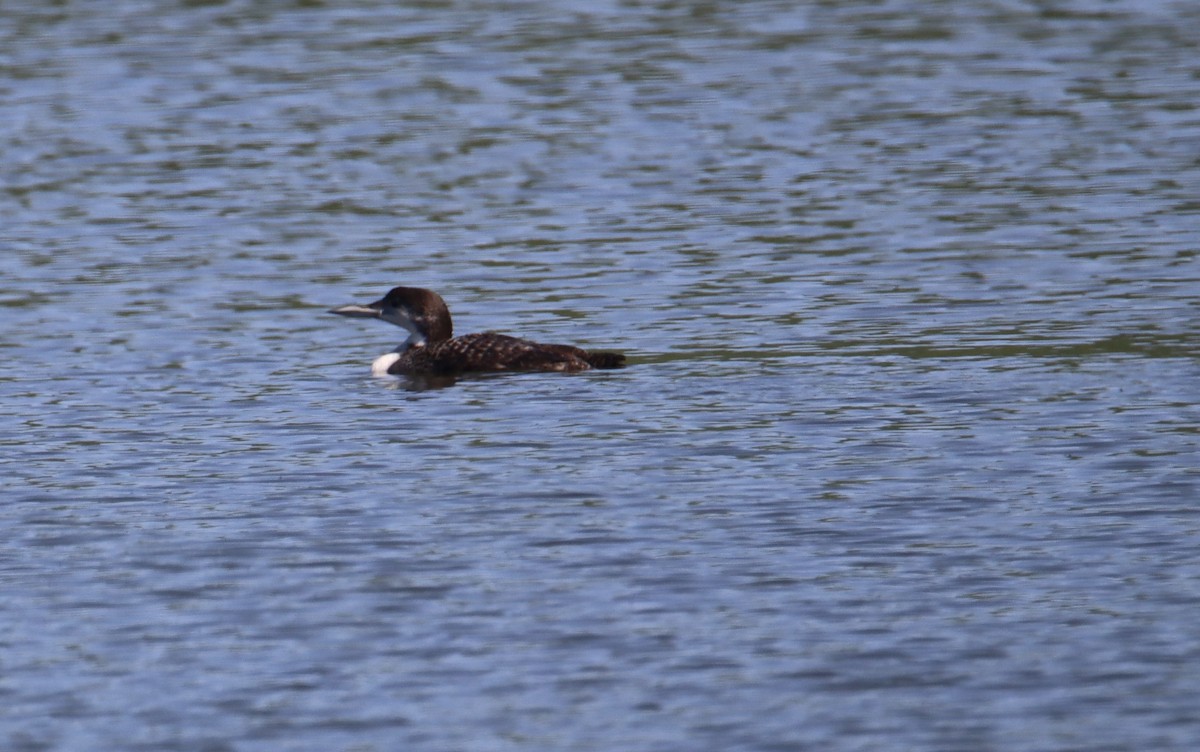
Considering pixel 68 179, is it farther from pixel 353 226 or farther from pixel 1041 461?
pixel 1041 461

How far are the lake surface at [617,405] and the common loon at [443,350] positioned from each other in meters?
0.19

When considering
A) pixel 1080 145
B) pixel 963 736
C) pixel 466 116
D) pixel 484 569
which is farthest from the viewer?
pixel 466 116

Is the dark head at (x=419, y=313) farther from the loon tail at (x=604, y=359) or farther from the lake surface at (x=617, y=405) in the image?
the loon tail at (x=604, y=359)

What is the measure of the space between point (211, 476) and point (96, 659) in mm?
3394

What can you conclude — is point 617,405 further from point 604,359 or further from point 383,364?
point 383,364

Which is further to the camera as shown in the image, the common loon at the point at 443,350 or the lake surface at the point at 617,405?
the common loon at the point at 443,350

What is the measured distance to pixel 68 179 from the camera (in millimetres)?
23938

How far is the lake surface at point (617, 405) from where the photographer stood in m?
8.73

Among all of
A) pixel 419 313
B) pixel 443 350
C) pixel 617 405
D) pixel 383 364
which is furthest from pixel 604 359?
pixel 419 313

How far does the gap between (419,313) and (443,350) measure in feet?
2.28

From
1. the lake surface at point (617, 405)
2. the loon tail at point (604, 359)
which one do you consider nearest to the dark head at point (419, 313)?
the lake surface at point (617, 405)

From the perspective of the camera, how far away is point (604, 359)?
597 inches

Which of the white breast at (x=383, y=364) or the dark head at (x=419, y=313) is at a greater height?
the dark head at (x=419, y=313)

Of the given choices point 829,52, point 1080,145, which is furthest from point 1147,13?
point 1080,145
